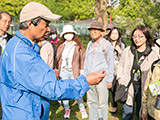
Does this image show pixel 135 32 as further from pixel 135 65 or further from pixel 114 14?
pixel 114 14

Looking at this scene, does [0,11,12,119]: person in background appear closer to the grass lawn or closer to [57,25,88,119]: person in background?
[57,25,88,119]: person in background

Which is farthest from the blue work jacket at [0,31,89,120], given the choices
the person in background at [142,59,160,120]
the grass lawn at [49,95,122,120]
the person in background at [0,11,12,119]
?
the grass lawn at [49,95,122,120]

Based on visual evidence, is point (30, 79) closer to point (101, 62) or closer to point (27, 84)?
point (27, 84)

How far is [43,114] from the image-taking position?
1794 mm

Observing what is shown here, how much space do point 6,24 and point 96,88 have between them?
2247 millimetres

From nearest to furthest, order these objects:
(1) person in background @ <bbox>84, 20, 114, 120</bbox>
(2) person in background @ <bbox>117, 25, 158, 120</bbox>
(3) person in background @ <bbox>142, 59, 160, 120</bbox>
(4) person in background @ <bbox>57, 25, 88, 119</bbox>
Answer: (3) person in background @ <bbox>142, 59, 160, 120</bbox> → (2) person in background @ <bbox>117, 25, 158, 120</bbox> → (1) person in background @ <bbox>84, 20, 114, 120</bbox> → (4) person in background @ <bbox>57, 25, 88, 119</bbox>

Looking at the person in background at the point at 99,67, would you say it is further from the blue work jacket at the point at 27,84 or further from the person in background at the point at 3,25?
the blue work jacket at the point at 27,84

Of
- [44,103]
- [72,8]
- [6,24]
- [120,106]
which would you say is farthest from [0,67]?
[72,8]

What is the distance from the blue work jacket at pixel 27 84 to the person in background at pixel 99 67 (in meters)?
2.17

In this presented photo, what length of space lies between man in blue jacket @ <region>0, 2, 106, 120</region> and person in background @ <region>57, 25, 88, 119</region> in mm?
2741

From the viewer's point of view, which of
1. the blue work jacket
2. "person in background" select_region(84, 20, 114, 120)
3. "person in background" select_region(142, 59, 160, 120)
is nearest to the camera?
the blue work jacket

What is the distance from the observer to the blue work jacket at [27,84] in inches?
60.9

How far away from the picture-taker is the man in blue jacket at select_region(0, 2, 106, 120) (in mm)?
1551

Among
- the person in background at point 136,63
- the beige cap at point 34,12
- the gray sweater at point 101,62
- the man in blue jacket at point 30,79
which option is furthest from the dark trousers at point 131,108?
the beige cap at point 34,12
